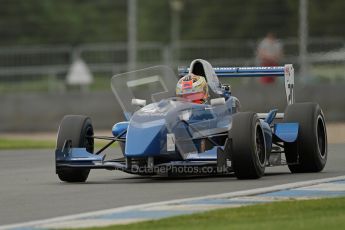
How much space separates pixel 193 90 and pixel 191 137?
948 mm

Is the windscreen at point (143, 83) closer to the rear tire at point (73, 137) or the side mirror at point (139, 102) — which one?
the side mirror at point (139, 102)

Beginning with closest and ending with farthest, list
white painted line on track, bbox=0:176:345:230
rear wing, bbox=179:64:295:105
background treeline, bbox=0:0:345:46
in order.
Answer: white painted line on track, bbox=0:176:345:230, rear wing, bbox=179:64:295:105, background treeline, bbox=0:0:345:46

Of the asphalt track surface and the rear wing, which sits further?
the rear wing

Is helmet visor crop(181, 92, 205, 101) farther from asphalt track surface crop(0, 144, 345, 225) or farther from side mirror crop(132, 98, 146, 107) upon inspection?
asphalt track surface crop(0, 144, 345, 225)

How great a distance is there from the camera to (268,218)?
10.3m

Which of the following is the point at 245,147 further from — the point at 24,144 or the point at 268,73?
the point at 24,144

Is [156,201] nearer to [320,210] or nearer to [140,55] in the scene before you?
[320,210]

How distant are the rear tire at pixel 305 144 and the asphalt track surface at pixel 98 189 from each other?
17 cm

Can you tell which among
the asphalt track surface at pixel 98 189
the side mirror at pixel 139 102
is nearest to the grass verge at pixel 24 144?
the asphalt track surface at pixel 98 189

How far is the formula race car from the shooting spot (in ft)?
45.4

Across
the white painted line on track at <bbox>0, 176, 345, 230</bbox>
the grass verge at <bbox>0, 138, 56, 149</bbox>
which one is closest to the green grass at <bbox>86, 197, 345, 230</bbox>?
the white painted line on track at <bbox>0, 176, 345, 230</bbox>

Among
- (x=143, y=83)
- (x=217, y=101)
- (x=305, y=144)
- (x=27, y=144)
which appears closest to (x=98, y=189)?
(x=217, y=101)

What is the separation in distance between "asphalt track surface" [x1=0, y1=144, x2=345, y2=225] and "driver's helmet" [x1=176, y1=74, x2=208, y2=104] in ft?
3.15

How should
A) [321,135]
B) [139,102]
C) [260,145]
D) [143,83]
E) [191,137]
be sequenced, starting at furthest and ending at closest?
[143,83] → [321,135] → [139,102] → [260,145] → [191,137]
